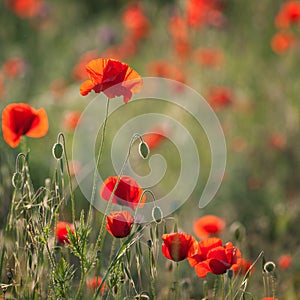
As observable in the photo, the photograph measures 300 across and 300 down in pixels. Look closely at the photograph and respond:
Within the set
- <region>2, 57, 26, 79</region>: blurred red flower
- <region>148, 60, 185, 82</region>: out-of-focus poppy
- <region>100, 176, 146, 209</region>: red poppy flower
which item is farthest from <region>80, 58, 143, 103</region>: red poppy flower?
<region>2, 57, 26, 79</region>: blurred red flower

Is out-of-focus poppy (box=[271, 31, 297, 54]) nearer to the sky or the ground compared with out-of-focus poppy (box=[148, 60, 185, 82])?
nearer to the sky

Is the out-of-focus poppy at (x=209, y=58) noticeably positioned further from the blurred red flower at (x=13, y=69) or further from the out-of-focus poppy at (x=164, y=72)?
the blurred red flower at (x=13, y=69)

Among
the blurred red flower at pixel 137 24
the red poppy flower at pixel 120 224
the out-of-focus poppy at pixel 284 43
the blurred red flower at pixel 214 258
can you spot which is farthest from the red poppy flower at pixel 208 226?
the blurred red flower at pixel 137 24

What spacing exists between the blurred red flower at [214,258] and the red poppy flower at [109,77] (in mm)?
460

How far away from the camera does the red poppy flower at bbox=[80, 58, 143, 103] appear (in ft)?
5.86

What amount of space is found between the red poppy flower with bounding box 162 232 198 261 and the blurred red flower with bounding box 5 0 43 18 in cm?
463

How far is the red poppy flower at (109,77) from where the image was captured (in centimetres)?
179

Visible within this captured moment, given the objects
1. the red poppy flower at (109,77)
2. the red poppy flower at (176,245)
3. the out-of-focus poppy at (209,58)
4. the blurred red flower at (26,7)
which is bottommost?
the red poppy flower at (176,245)

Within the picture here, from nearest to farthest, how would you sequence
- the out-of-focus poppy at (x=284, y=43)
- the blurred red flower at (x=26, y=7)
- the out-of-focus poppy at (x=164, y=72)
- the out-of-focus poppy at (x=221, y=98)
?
the out-of-focus poppy at (x=221, y=98)
the out-of-focus poppy at (x=164, y=72)
the out-of-focus poppy at (x=284, y=43)
the blurred red flower at (x=26, y=7)

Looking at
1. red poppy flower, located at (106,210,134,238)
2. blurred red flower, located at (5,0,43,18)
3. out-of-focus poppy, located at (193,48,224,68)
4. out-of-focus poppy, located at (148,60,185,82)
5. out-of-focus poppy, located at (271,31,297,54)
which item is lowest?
red poppy flower, located at (106,210,134,238)

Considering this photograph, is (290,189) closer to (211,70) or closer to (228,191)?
(228,191)

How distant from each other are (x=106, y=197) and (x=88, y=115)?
7.47 ft

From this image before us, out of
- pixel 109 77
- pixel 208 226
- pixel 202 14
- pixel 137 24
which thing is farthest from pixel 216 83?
pixel 109 77

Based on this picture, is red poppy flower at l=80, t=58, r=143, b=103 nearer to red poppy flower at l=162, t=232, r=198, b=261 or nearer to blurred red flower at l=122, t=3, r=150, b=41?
red poppy flower at l=162, t=232, r=198, b=261
